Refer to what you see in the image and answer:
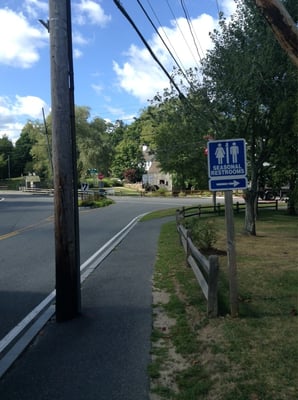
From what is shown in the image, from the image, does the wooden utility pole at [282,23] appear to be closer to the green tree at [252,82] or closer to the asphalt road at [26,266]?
the asphalt road at [26,266]

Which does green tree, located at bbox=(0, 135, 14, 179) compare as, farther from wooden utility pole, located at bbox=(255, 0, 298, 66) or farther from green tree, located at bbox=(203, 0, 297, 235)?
wooden utility pole, located at bbox=(255, 0, 298, 66)

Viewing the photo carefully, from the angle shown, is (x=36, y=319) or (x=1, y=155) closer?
(x=36, y=319)

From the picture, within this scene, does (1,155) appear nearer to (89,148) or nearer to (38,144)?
(38,144)

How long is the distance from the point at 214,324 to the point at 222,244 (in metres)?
8.57

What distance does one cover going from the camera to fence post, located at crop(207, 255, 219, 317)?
5.93 m

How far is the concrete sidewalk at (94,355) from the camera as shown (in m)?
4.07

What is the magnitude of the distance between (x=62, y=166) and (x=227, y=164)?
225 cm

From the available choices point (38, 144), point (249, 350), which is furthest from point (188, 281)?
point (38, 144)

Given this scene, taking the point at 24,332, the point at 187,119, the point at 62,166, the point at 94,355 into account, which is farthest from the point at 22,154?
the point at 94,355

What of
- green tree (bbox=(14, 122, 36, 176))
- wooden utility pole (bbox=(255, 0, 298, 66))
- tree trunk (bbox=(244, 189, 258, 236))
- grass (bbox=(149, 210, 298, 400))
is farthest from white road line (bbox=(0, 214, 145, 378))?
green tree (bbox=(14, 122, 36, 176))

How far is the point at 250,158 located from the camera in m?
18.5

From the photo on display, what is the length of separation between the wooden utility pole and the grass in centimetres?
316

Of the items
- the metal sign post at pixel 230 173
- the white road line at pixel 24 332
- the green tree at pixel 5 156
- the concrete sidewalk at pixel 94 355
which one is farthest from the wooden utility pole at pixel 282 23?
the green tree at pixel 5 156

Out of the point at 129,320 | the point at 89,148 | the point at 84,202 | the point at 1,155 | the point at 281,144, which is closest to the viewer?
the point at 129,320
